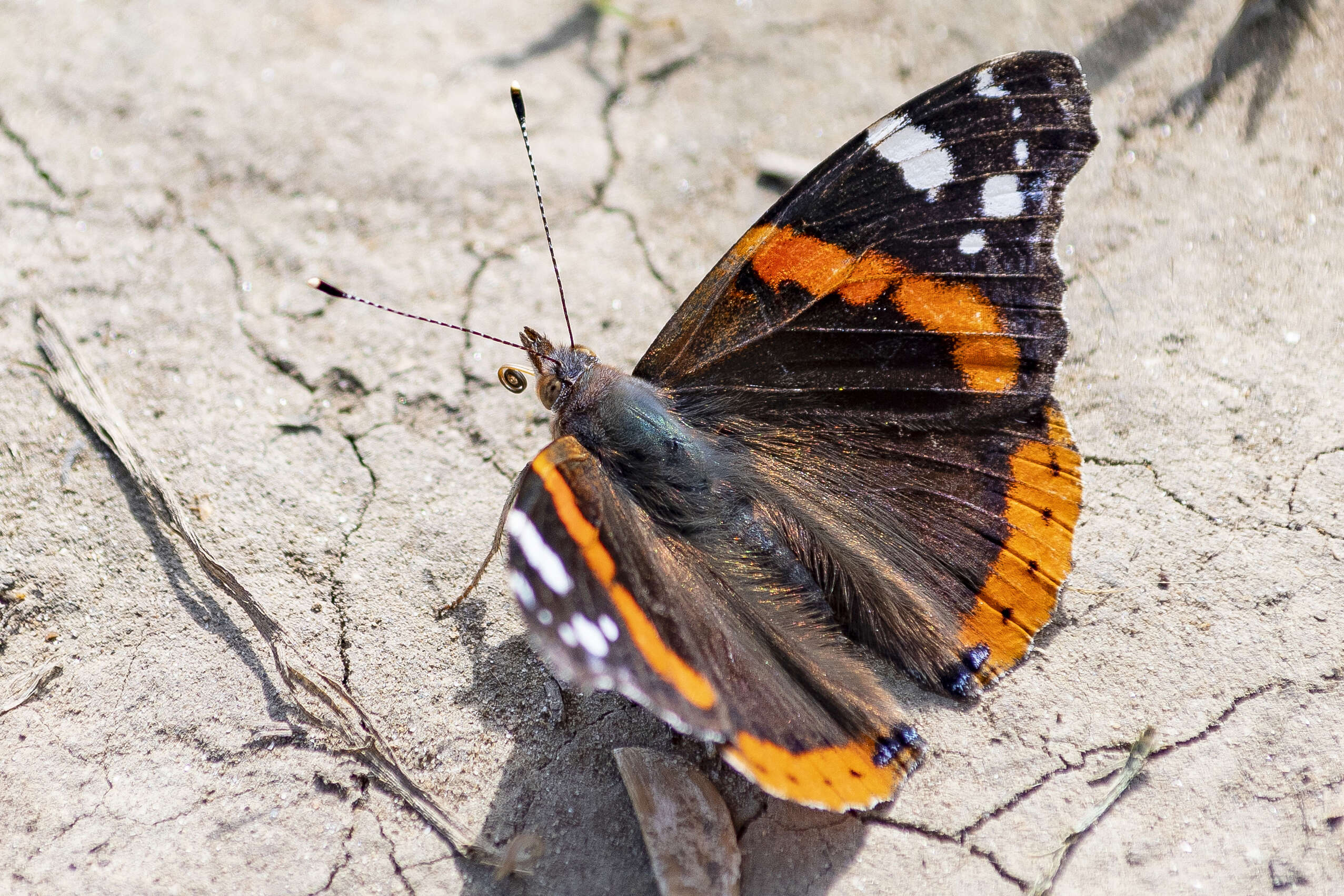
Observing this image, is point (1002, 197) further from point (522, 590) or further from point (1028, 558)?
point (522, 590)

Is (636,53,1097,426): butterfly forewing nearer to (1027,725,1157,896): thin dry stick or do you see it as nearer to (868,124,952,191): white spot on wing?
(868,124,952,191): white spot on wing

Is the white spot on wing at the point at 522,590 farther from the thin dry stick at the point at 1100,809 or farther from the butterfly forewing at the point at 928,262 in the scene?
the thin dry stick at the point at 1100,809

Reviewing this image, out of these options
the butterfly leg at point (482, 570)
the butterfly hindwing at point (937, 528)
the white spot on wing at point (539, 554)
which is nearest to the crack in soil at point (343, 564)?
the butterfly leg at point (482, 570)

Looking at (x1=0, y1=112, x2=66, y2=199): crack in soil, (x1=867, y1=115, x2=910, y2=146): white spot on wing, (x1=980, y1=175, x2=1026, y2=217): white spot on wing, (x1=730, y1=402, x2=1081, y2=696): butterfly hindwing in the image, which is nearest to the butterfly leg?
(x1=730, y1=402, x2=1081, y2=696): butterfly hindwing

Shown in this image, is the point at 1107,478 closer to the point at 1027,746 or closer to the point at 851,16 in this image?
the point at 1027,746

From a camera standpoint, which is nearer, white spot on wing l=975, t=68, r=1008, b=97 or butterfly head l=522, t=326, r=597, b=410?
white spot on wing l=975, t=68, r=1008, b=97

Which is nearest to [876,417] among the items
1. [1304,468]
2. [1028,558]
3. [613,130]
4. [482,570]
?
[1028,558]
